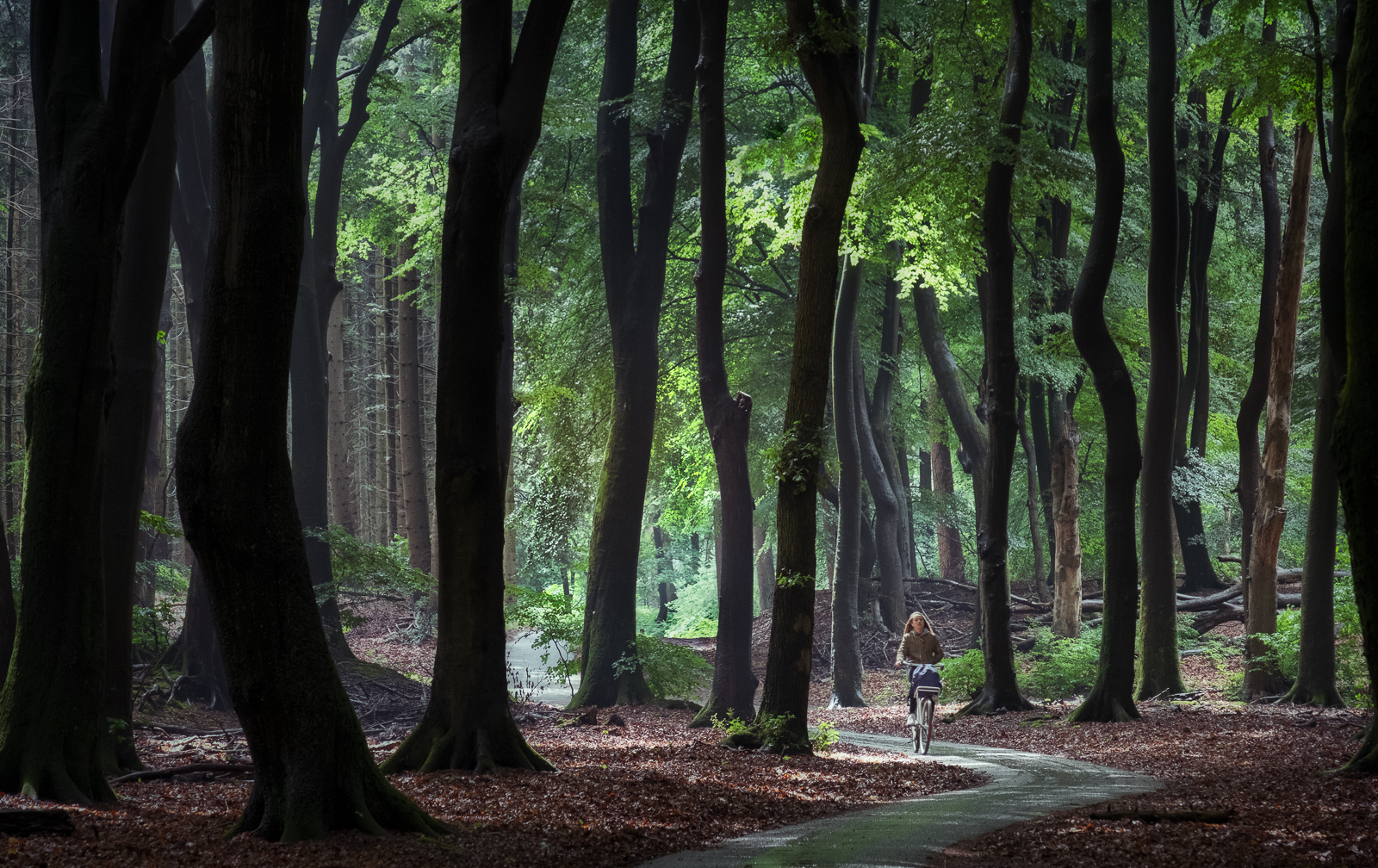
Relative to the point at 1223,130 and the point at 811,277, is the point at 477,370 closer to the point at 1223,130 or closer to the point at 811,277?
the point at 811,277

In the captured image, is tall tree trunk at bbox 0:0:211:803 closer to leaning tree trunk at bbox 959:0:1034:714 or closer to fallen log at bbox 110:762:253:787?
fallen log at bbox 110:762:253:787

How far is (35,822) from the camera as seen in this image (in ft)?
17.9

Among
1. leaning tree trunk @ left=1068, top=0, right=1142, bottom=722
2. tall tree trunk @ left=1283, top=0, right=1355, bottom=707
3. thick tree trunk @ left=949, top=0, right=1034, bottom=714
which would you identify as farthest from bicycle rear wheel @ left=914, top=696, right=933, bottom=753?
tall tree trunk @ left=1283, top=0, right=1355, bottom=707

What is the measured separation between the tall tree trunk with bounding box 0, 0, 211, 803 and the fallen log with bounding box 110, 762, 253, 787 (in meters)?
0.81

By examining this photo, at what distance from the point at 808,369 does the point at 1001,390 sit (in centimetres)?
586

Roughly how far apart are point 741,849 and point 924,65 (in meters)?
16.3

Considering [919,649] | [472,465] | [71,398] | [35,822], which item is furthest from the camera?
[919,649]

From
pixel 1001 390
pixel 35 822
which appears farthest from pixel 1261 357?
pixel 35 822

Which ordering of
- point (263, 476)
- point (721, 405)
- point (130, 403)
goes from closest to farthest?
point (263, 476) < point (130, 403) < point (721, 405)

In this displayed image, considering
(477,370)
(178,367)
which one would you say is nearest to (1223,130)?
(477,370)

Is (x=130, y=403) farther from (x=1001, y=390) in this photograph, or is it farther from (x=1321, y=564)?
(x=1321, y=564)

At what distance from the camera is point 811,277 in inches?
436

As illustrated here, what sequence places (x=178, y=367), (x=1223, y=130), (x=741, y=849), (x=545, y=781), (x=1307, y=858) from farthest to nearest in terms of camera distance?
(x=178, y=367) → (x=1223, y=130) → (x=545, y=781) → (x=741, y=849) → (x=1307, y=858)

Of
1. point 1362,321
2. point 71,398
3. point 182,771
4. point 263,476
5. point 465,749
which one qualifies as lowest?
point 182,771
